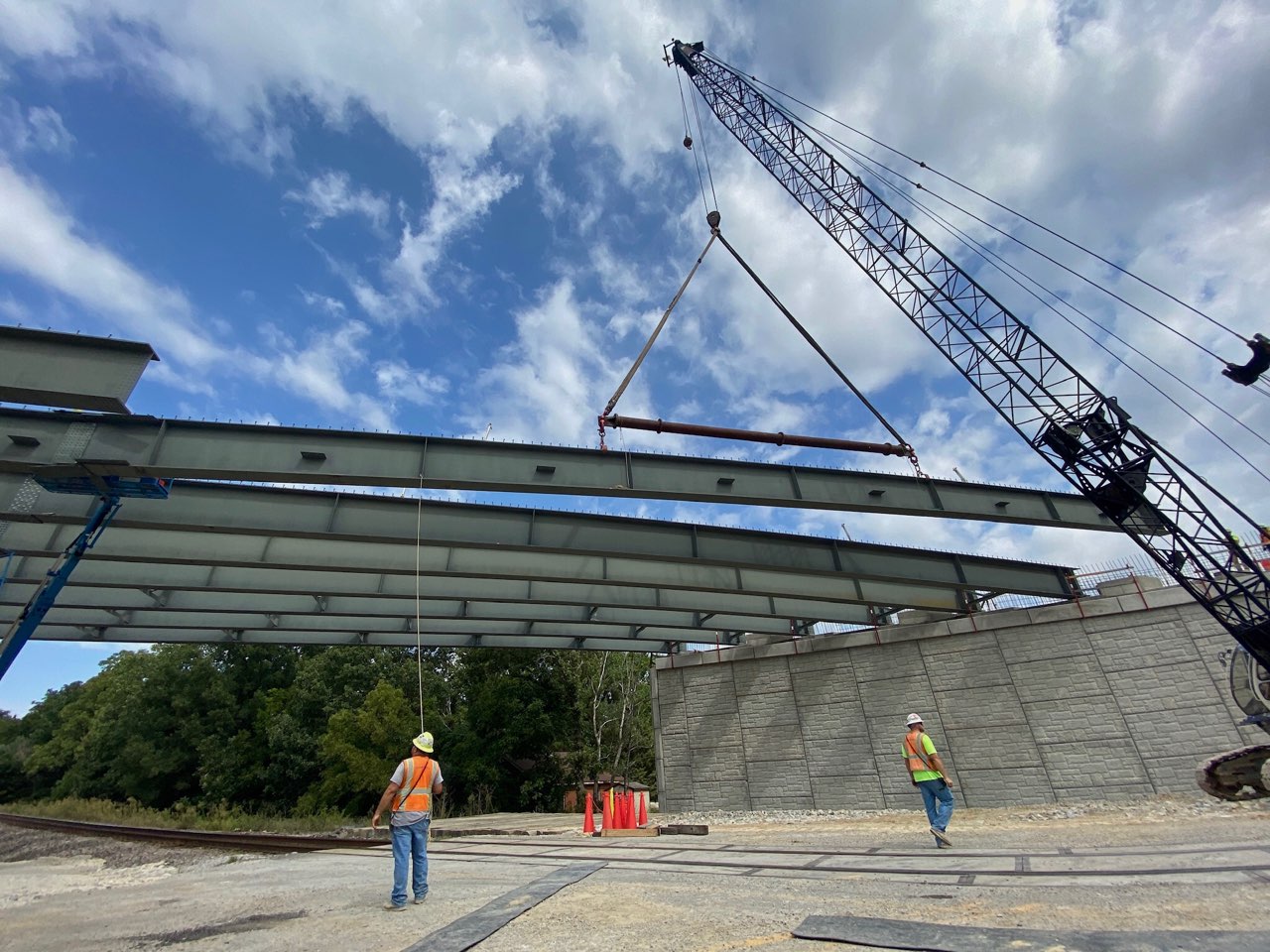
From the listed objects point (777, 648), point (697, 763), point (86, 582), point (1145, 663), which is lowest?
point (697, 763)

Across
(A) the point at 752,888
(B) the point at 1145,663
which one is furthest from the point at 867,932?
(B) the point at 1145,663

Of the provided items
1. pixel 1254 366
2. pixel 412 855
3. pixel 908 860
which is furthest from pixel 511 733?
pixel 1254 366

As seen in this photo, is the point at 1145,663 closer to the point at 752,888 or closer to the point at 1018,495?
the point at 1018,495

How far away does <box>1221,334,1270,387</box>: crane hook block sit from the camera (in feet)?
44.3

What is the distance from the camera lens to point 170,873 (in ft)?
30.3

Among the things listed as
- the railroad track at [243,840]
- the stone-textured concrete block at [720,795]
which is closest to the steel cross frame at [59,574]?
the railroad track at [243,840]

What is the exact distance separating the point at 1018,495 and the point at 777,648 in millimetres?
7074

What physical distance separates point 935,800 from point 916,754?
0.71 m

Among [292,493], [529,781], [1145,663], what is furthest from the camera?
[529,781]

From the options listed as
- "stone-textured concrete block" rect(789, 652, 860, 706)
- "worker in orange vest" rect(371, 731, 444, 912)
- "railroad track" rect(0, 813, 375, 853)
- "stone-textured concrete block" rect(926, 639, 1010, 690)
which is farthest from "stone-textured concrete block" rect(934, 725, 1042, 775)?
"worker in orange vest" rect(371, 731, 444, 912)

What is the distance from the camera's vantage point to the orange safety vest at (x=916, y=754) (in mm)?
7391

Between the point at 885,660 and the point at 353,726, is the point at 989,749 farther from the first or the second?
the point at 353,726

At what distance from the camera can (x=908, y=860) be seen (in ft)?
21.0

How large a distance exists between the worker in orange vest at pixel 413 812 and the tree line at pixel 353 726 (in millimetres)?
17255
